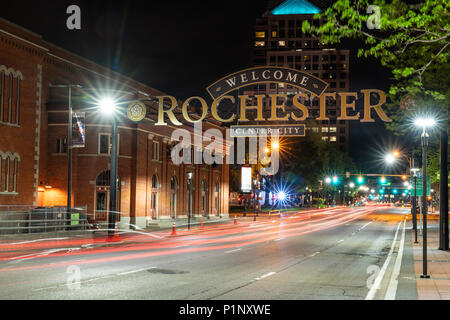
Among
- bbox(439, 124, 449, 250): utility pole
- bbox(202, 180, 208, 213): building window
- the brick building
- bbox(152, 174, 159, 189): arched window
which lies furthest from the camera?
bbox(202, 180, 208, 213): building window

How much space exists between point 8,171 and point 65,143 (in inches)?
281

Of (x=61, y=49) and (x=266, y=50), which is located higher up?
(x=266, y=50)

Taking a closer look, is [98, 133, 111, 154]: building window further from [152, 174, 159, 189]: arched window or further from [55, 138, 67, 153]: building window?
[152, 174, 159, 189]: arched window

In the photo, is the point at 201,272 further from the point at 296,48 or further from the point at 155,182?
the point at 296,48

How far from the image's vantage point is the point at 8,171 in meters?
34.2

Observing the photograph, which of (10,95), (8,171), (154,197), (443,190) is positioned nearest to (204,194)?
(154,197)

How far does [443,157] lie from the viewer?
76.8 ft

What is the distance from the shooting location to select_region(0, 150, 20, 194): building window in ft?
110

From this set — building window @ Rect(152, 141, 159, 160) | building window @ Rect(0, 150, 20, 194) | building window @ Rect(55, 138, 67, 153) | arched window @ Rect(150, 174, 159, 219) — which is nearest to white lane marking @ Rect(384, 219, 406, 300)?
building window @ Rect(0, 150, 20, 194)

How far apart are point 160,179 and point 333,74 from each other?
140 m

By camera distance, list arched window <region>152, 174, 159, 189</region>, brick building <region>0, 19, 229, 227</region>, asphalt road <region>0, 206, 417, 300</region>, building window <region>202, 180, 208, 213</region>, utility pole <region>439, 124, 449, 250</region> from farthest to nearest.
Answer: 1. building window <region>202, 180, 208, 213</region>
2. arched window <region>152, 174, 159, 189</region>
3. brick building <region>0, 19, 229, 227</region>
4. utility pole <region>439, 124, 449, 250</region>
5. asphalt road <region>0, 206, 417, 300</region>

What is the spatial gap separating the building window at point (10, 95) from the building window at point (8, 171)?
222 centimetres
